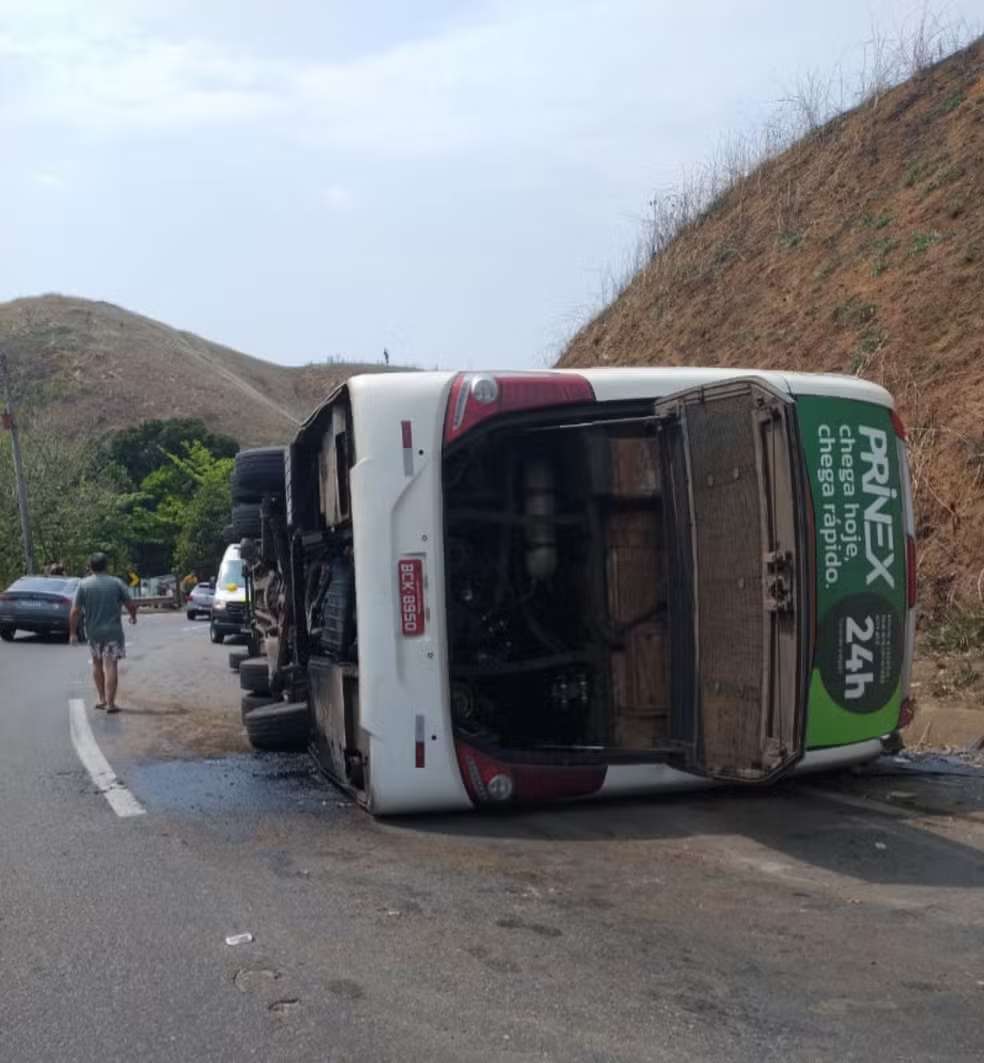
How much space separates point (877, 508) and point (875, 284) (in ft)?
37.7

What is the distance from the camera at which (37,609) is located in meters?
26.3

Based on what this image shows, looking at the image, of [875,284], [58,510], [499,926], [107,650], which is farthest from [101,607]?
[58,510]

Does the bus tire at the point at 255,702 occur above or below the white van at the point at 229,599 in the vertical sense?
below

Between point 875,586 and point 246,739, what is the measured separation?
584cm

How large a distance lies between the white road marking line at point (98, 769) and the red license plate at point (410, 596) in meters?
2.19

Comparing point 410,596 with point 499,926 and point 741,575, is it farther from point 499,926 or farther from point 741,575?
point 499,926

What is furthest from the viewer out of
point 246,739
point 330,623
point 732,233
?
point 732,233

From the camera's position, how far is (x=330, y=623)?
8.26m

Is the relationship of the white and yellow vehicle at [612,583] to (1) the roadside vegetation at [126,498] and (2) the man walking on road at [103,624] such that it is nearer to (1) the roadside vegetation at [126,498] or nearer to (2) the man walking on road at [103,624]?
(2) the man walking on road at [103,624]

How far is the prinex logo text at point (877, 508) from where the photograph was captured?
641 cm

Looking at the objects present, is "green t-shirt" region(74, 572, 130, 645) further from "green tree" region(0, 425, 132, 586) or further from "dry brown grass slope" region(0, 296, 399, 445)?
"dry brown grass slope" region(0, 296, 399, 445)

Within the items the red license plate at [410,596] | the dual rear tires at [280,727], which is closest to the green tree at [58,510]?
the dual rear tires at [280,727]

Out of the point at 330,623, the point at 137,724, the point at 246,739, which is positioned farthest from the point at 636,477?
the point at 137,724

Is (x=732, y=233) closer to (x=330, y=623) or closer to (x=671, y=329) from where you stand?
(x=671, y=329)
